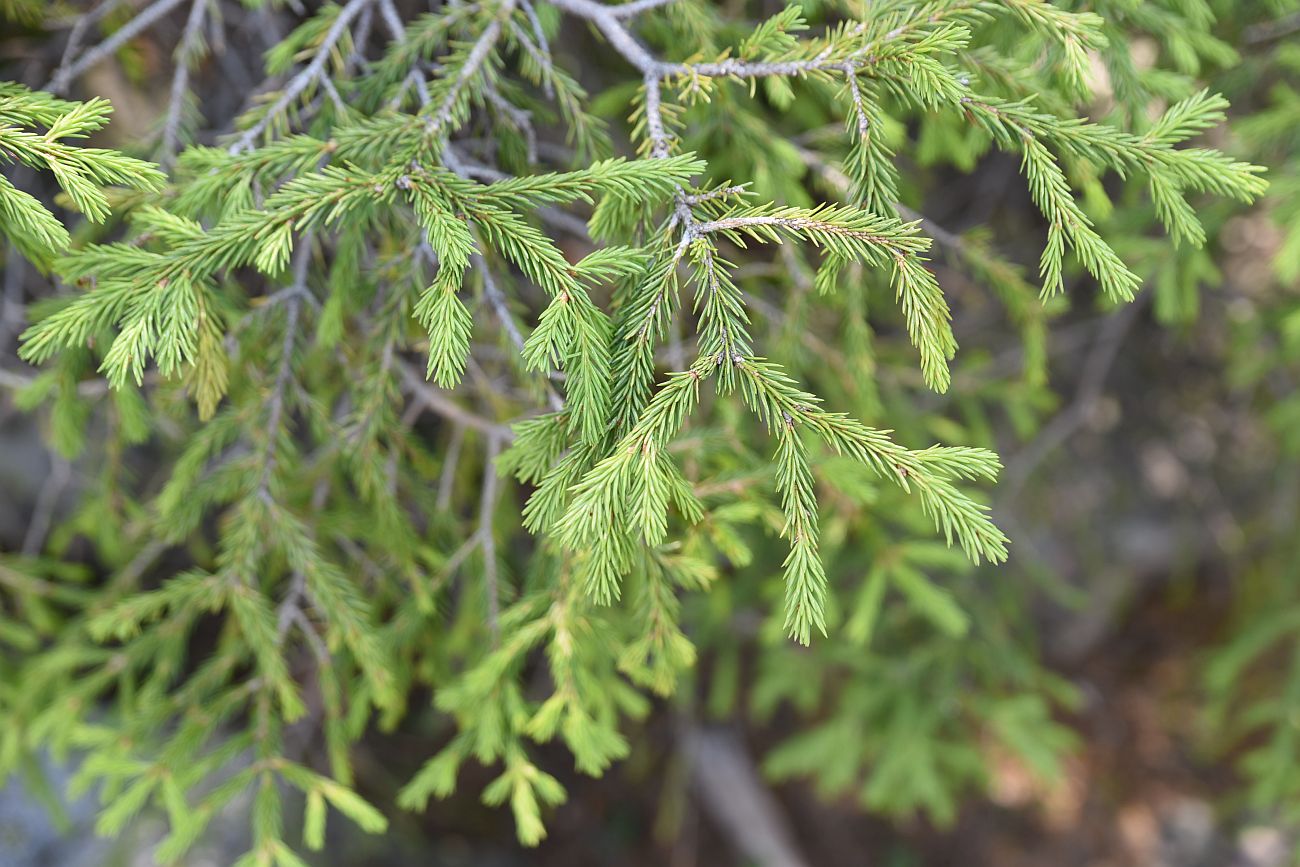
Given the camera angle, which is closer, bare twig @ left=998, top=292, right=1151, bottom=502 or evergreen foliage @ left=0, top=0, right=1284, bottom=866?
evergreen foliage @ left=0, top=0, right=1284, bottom=866

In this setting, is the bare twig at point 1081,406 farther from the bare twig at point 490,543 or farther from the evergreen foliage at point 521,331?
the bare twig at point 490,543

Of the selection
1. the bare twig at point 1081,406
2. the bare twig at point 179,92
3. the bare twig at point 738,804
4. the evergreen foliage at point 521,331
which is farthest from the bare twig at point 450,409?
the bare twig at point 738,804

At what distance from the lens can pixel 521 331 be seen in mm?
1787

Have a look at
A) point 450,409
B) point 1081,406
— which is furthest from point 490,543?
point 1081,406

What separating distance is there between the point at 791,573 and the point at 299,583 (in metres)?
1.21

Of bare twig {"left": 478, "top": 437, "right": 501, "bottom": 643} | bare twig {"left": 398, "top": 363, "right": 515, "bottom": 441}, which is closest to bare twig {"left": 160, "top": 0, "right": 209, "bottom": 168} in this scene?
bare twig {"left": 398, "top": 363, "right": 515, "bottom": 441}

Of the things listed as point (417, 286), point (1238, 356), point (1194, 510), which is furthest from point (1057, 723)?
point (417, 286)

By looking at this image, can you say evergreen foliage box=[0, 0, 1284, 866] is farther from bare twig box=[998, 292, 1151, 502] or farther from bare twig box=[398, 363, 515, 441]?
bare twig box=[998, 292, 1151, 502]

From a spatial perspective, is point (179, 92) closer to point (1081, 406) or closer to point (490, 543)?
point (490, 543)

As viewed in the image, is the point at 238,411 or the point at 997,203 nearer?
the point at 238,411

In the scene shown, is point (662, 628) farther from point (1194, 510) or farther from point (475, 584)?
point (1194, 510)

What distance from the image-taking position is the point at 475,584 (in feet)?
7.49

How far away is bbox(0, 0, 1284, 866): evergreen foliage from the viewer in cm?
128

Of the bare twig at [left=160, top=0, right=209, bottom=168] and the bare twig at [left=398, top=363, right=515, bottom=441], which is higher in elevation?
the bare twig at [left=160, top=0, right=209, bottom=168]
